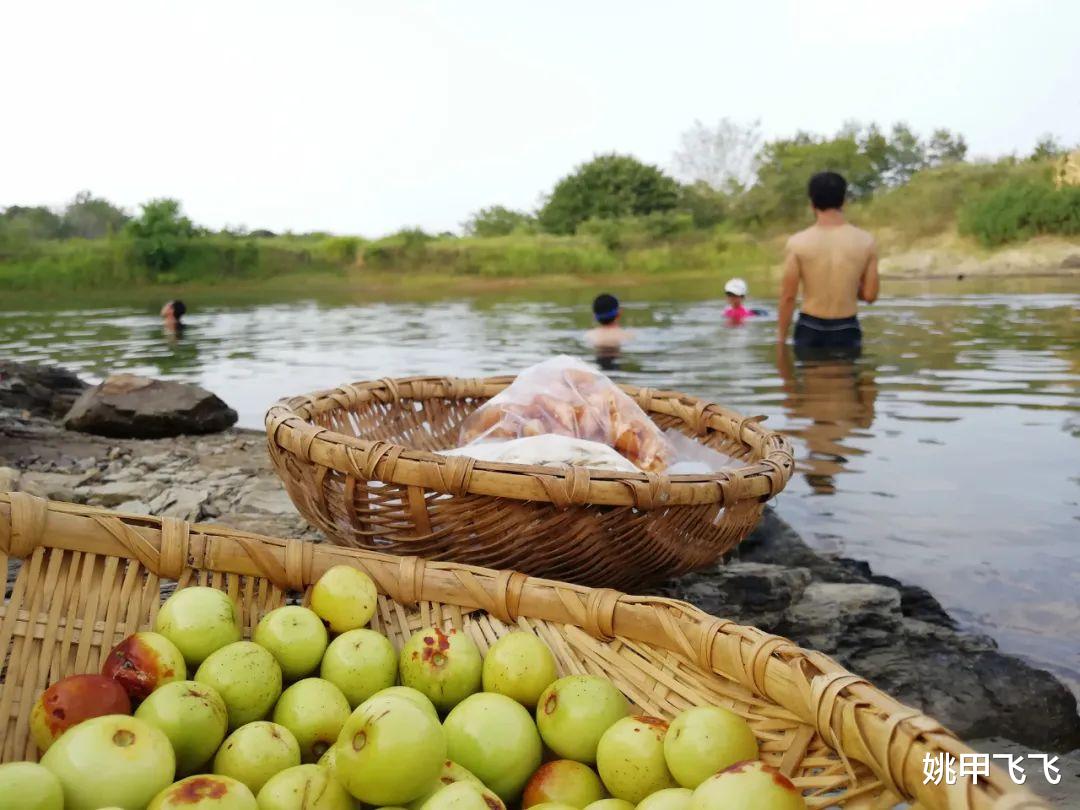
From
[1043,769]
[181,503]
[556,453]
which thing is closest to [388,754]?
[556,453]

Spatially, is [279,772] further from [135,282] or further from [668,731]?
[135,282]

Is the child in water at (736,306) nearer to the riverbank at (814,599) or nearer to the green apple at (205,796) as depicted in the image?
the riverbank at (814,599)

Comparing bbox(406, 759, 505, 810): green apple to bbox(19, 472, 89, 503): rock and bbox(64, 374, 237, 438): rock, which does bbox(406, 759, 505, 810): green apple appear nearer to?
bbox(19, 472, 89, 503): rock

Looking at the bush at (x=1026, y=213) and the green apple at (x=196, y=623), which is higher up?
the bush at (x=1026, y=213)

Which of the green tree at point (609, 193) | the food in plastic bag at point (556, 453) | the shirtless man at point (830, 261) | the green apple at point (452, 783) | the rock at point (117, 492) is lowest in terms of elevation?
the rock at point (117, 492)

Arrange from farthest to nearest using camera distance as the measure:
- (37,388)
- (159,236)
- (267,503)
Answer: (159,236) < (37,388) < (267,503)

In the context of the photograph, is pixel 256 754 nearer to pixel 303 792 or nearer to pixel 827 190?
pixel 303 792

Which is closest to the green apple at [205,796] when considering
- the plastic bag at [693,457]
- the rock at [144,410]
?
the plastic bag at [693,457]

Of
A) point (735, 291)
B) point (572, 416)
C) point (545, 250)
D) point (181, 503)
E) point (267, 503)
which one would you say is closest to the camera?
point (572, 416)
